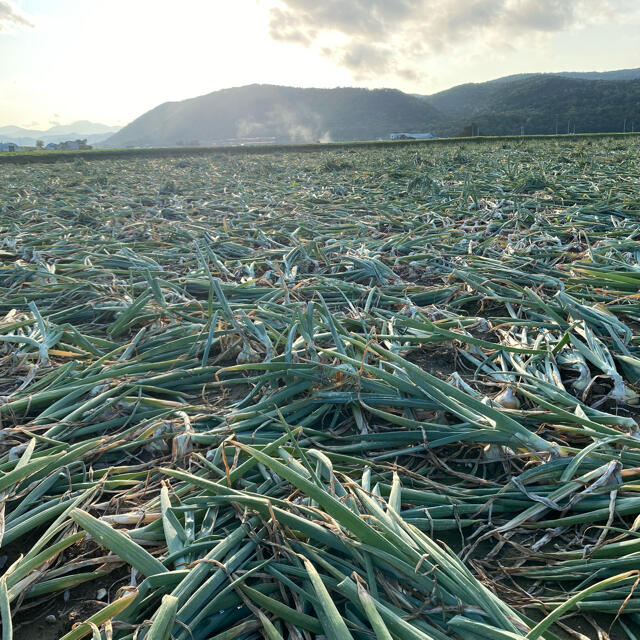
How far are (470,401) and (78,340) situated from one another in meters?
1.62

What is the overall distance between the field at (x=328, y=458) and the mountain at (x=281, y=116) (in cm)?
10087

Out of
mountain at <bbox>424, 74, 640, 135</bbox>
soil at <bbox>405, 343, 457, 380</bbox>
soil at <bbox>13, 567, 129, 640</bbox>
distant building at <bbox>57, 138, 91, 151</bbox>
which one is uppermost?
mountain at <bbox>424, 74, 640, 135</bbox>

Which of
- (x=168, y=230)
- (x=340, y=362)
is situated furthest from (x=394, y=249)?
(x=168, y=230)

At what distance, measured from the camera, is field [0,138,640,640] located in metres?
0.90

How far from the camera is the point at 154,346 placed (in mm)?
2092

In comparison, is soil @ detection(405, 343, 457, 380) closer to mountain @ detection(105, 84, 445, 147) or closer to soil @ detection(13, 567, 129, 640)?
soil @ detection(13, 567, 129, 640)

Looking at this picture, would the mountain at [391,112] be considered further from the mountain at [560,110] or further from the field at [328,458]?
the field at [328,458]

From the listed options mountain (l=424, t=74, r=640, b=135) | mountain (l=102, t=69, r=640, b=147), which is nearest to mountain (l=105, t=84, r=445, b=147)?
mountain (l=102, t=69, r=640, b=147)

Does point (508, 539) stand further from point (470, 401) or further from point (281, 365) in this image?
point (281, 365)

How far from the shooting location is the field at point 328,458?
90 centimetres

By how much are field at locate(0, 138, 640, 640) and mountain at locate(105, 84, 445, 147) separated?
331 feet

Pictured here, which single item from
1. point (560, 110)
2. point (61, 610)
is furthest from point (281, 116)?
point (61, 610)

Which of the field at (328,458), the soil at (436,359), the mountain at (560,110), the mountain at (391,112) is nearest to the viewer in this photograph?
the field at (328,458)

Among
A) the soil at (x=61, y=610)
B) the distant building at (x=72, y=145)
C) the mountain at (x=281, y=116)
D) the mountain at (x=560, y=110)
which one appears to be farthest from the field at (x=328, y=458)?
the mountain at (x=281, y=116)
